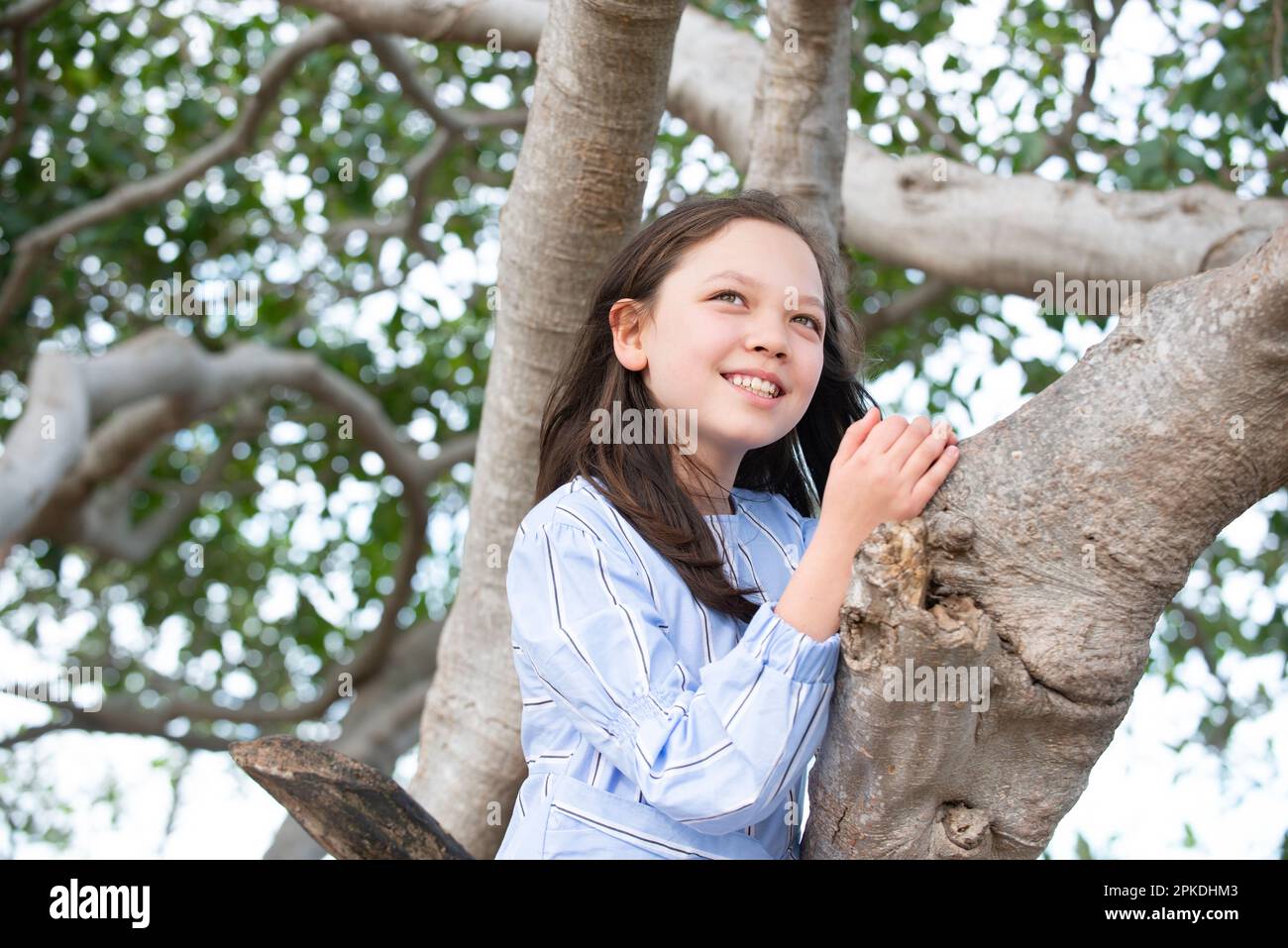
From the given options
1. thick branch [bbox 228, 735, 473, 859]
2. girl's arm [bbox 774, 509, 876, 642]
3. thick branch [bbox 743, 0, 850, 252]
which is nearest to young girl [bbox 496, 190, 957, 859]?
girl's arm [bbox 774, 509, 876, 642]

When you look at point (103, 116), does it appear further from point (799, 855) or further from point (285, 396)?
point (799, 855)

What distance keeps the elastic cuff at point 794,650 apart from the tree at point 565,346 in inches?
1.0

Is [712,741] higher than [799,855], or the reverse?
[712,741]

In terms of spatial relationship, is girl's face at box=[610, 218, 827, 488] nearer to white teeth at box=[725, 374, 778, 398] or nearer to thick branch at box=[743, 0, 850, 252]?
white teeth at box=[725, 374, 778, 398]

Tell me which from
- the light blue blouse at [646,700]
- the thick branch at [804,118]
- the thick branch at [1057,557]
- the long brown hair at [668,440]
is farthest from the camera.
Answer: the thick branch at [804,118]

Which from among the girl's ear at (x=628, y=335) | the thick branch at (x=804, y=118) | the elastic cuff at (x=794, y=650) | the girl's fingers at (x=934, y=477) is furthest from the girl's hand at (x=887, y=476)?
the thick branch at (x=804, y=118)

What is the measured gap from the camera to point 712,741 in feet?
4.44

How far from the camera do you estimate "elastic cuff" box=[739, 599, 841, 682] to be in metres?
1.35

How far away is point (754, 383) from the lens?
5.53 ft

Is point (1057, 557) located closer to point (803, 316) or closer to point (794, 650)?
point (794, 650)

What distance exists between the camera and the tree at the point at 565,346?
1.30m

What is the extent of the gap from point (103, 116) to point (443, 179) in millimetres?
1423

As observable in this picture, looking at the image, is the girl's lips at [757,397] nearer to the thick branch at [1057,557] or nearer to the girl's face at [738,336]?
the girl's face at [738,336]

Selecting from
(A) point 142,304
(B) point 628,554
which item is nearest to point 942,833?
(B) point 628,554
